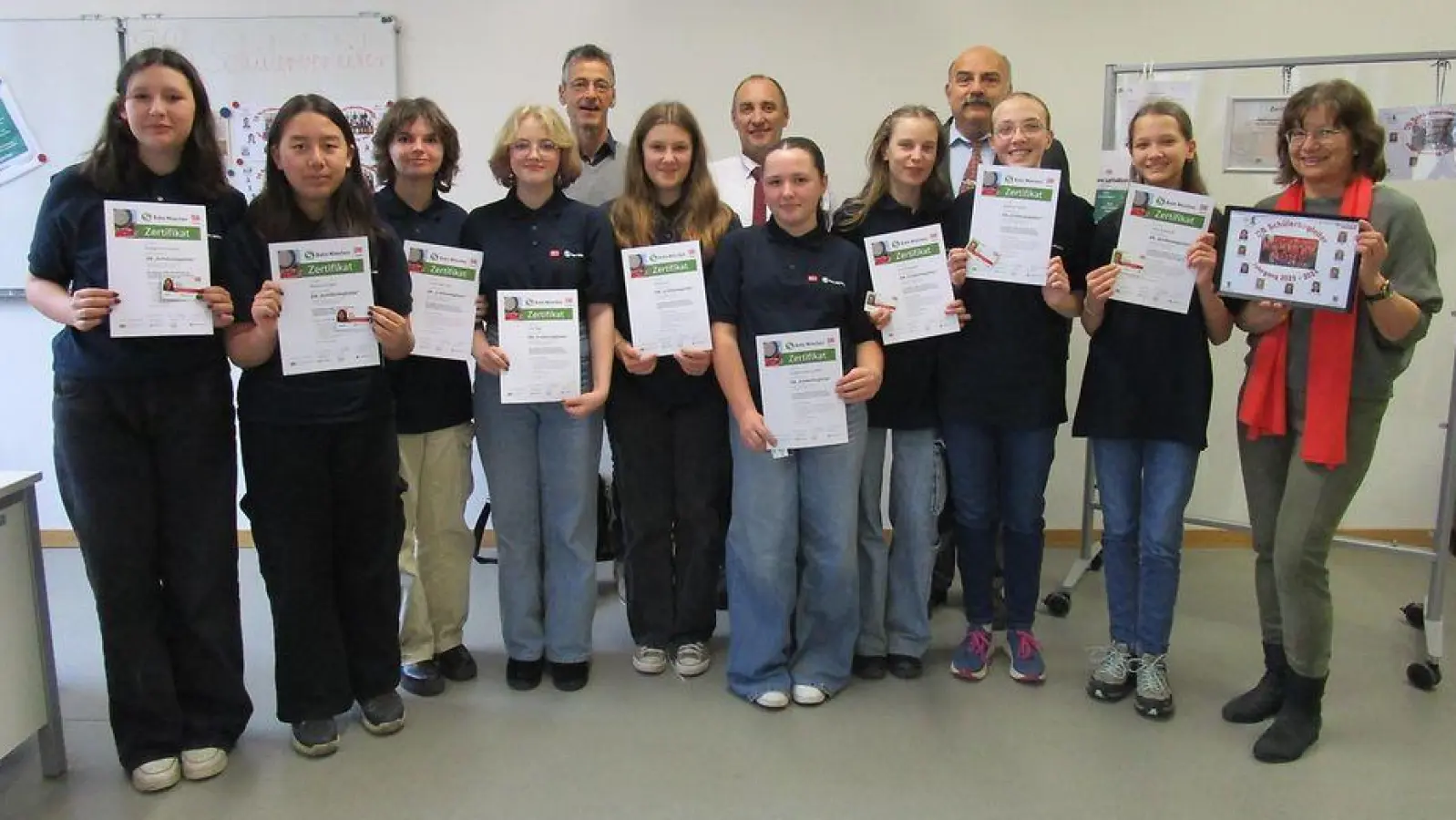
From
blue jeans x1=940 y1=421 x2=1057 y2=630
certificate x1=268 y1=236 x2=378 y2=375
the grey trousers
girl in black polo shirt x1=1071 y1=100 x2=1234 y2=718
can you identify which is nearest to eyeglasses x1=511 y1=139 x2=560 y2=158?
certificate x1=268 y1=236 x2=378 y2=375

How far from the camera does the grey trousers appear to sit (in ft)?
8.00

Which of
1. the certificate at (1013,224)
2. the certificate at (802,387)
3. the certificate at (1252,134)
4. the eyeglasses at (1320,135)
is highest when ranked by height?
the certificate at (1252,134)

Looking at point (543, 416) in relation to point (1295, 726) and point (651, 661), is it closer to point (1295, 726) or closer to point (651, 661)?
point (651, 661)

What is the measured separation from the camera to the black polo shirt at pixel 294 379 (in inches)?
92.5

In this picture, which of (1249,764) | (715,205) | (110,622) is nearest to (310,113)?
(715,205)

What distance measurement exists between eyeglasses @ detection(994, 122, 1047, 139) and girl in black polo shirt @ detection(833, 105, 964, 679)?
0.16 m

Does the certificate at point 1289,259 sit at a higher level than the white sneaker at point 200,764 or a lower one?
higher

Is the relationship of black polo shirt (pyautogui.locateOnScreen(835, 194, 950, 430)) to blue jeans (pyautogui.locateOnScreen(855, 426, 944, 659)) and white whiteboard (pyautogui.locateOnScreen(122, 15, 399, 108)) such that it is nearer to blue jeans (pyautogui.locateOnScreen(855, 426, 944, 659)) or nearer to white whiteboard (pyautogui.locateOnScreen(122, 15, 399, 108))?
blue jeans (pyautogui.locateOnScreen(855, 426, 944, 659))

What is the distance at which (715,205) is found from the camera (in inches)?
113

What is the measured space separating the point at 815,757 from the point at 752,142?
1932 millimetres

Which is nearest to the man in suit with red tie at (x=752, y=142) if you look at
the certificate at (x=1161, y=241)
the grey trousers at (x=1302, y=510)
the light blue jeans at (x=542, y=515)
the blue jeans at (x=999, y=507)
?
the light blue jeans at (x=542, y=515)

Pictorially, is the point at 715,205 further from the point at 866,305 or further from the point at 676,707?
the point at 676,707

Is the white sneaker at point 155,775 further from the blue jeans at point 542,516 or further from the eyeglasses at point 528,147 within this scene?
the eyeglasses at point 528,147

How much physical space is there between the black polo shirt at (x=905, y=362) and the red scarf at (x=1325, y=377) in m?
0.85
